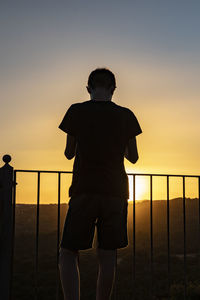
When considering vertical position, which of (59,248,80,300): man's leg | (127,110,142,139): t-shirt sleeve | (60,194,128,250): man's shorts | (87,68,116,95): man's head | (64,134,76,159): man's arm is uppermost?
(87,68,116,95): man's head

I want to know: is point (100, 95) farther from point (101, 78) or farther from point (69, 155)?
point (69, 155)

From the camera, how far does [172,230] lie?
22.1 m

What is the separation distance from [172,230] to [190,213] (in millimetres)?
3965

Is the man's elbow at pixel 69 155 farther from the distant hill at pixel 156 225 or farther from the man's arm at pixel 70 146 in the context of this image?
Answer: the distant hill at pixel 156 225

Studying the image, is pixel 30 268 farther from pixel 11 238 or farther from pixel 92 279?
pixel 11 238

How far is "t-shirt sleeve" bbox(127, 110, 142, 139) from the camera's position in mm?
2531

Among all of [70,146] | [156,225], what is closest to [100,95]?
[70,146]

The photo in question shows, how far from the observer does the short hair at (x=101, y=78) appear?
2.52 meters

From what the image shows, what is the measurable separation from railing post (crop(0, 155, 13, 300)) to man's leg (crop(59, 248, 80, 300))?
101 centimetres

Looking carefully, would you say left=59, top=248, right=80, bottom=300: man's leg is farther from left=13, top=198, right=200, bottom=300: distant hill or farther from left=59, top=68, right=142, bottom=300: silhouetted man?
left=13, top=198, right=200, bottom=300: distant hill

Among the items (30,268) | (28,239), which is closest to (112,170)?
(30,268)

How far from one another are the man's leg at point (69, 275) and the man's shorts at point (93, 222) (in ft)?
0.23

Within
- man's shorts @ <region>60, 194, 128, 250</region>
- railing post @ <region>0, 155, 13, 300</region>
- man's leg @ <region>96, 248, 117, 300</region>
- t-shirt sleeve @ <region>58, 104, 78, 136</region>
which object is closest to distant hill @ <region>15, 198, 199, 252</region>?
railing post @ <region>0, 155, 13, 300</region>

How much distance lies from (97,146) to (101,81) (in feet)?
1.35
